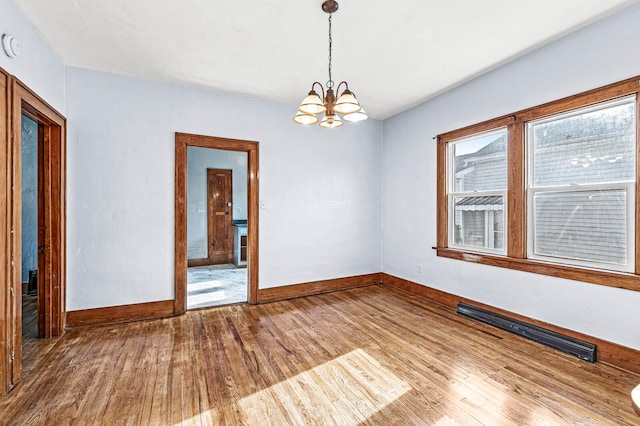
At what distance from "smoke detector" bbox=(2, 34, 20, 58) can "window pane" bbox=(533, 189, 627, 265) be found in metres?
4.63

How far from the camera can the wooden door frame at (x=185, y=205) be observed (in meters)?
3.69

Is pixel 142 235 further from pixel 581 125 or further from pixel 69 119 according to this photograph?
pixel 581 125

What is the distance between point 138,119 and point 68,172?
92 centimetres

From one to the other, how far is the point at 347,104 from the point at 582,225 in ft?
8.06

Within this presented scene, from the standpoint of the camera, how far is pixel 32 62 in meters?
2.53

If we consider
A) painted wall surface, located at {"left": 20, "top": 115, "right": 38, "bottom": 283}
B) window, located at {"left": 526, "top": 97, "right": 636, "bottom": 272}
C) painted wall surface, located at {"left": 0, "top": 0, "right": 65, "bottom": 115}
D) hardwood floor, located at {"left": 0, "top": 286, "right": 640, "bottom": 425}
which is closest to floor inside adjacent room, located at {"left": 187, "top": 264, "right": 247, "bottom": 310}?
hardwood floor, located at {"left": 0, "top": 286, "right": 640, "bottom": 425}

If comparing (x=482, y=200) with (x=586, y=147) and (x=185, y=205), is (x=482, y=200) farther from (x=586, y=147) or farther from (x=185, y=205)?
(x=185, y=205)

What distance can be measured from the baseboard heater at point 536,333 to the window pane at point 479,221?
0.78 metres

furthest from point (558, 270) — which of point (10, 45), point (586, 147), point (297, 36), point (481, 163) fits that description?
point (10, 45)

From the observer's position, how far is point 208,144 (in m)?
3.88

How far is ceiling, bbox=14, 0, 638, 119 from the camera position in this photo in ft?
7.58

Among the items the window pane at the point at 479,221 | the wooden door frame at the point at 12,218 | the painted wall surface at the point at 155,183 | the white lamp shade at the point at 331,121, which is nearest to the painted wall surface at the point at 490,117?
the window pane at the point at 479,221

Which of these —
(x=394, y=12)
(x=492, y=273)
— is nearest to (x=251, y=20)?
(x=394, y=12)

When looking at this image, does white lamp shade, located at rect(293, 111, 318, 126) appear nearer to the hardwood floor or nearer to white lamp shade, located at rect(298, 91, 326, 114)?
white lamp shade, located at rect(298, 91, 326, 114)
